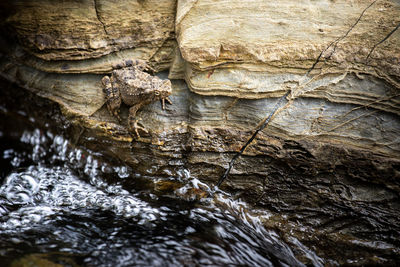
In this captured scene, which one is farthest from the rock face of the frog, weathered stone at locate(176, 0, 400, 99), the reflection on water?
the reflection on water

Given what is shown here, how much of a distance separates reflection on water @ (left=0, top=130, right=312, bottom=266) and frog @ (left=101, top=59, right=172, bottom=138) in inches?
35.6

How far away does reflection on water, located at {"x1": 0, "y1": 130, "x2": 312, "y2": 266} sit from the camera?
3469 millimetres

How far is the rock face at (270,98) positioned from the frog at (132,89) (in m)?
0.19

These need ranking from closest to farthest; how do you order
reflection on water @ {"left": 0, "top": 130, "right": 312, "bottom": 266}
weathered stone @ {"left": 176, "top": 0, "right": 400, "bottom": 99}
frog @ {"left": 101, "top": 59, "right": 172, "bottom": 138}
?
reflection on water @ {"left": 0, "top": 130, "right": 312, "bottom": 266} < weathered stone @ {"left": 176, "top": 0, "right": 400, "bottom": 99} < frog @ {"left": 101, "top": 59, "right": 172, "bottom": 138}

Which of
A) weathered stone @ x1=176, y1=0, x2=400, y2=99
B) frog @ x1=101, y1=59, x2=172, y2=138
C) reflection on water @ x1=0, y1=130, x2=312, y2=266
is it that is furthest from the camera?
frog @ x1=101, y1=59, x2=172, y2=138

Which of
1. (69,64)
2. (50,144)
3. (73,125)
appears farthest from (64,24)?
(50,144)

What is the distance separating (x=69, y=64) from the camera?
15.9 ft

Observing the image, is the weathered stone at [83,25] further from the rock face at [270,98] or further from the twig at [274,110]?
the twig at [274,110]

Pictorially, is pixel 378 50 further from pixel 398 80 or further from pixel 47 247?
pixel 47 247

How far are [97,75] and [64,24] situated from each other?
0.95 metres

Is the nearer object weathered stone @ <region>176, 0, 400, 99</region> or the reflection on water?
the reflection on water

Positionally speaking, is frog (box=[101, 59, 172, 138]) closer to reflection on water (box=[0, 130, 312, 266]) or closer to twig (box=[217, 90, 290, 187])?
reflection on water (box=[0, 130, 312, 266])

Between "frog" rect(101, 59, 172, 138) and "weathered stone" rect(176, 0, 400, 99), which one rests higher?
"weathered stone" rect(176, 0, 400, 99)

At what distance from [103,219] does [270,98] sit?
3.14m
